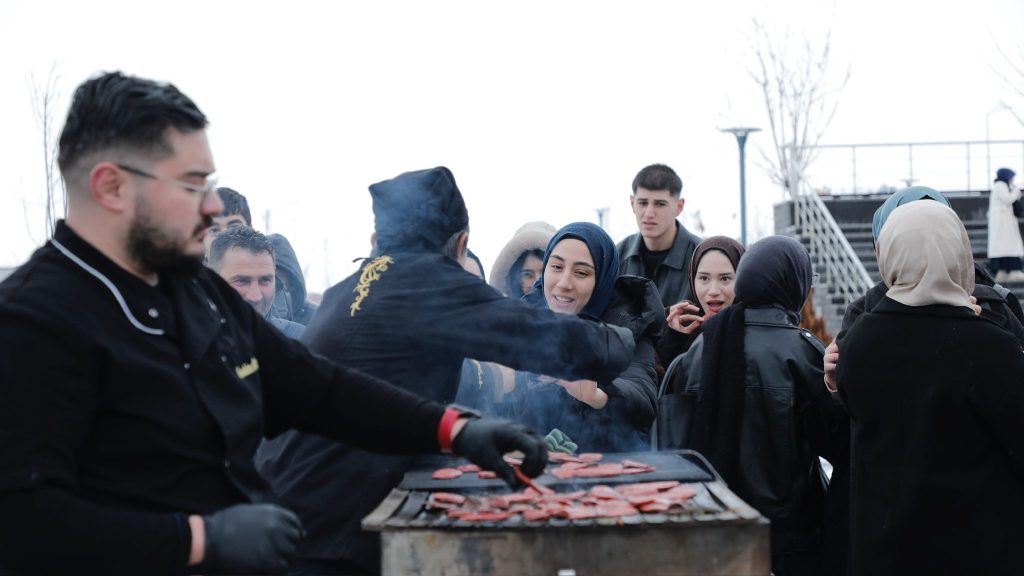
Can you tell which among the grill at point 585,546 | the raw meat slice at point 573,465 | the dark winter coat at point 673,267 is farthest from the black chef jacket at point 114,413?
the dark winter coat at point 673,267

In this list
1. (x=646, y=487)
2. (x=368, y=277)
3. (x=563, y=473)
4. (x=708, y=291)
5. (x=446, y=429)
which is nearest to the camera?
(x=446, y=429)

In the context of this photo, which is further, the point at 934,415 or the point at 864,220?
the point at 864,220

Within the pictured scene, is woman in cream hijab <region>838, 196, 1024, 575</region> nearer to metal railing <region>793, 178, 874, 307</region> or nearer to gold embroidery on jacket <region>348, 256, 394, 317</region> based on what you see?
gold embroidery on jacket <region>348, 256, 394, 317</region>

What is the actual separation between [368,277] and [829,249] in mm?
14878

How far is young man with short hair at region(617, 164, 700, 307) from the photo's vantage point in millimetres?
6273

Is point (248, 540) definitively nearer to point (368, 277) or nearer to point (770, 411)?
point (368, 277)

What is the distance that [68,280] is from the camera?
2.15m

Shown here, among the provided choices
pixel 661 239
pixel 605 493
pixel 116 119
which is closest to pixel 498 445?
pixel 605 493

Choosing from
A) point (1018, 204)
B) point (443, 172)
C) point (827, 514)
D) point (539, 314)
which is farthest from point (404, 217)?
point (1018, 204)

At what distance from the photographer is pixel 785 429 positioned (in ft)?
14.3

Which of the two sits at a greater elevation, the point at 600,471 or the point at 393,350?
the point at 393,350

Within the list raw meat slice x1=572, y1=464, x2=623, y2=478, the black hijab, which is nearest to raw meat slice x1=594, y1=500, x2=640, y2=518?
raw meat slice x1=572, y1=464, x2=623, y2=478

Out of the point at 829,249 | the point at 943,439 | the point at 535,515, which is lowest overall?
the point at 829,249

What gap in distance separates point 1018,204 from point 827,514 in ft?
42.5
